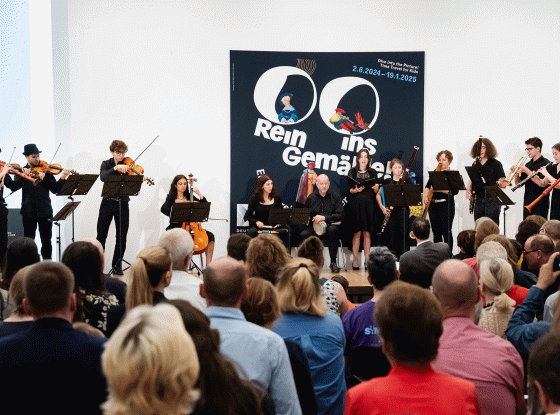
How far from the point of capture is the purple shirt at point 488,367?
1927 millimetres

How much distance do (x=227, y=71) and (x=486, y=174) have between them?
3.72 m

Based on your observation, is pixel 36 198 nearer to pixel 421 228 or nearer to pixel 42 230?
pixel 42 230

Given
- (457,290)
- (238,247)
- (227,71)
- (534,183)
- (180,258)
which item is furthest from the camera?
(227,71)

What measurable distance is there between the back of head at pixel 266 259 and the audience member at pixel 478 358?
1.34 metres

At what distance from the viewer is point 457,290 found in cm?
209

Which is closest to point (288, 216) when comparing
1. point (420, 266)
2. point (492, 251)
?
point (420, 266)

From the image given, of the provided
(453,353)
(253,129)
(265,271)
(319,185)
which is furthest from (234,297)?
(253,129)

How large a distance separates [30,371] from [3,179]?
20.5 ft

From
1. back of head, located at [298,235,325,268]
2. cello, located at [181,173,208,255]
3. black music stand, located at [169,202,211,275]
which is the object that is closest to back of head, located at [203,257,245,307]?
back of head, located at [298,235,325,268]

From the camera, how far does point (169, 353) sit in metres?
1.10

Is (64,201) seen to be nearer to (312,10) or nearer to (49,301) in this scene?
(312,10)

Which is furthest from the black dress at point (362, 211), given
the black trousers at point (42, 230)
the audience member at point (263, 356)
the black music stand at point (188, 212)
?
the audience member at point (263, 356)

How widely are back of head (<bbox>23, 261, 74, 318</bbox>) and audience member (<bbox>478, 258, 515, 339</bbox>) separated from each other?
1.82 m

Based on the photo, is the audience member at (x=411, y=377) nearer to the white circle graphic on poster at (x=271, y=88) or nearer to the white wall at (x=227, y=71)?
the white wall at (x=227, y=71)
